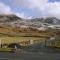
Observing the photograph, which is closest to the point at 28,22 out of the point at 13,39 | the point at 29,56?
the point at 13,39

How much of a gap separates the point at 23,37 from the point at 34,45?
732mm

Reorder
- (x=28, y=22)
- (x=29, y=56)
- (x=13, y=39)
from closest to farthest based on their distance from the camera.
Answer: (x=29, y=56)
(x=13, y=39)
(x=28, y=22)

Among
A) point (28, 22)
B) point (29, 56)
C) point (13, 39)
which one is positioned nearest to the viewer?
point (29, 56)

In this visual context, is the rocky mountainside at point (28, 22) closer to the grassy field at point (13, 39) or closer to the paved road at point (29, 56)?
the grassy field at point (13, 39)

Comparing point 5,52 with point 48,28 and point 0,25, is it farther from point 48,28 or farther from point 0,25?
point 48,28

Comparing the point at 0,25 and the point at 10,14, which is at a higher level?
the point at 10,14

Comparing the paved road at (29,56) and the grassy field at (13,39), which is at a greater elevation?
the grassy field at (13,39)

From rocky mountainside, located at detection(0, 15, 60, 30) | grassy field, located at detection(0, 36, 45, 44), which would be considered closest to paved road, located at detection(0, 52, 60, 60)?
grassy field, located at detection(0, 36, 45, 44)

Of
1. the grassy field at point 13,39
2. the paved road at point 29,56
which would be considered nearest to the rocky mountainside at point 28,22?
the grassy field at point 13,39

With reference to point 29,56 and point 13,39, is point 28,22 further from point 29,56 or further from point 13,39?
point 29,56

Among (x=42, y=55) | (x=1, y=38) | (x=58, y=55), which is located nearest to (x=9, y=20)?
(x=1, y=38)

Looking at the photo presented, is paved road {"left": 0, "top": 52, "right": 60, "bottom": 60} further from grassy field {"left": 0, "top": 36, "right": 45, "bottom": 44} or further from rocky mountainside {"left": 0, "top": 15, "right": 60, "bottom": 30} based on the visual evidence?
rocky mountainside {"left": 0, "top": 15, "right": 60, "bottom": 30}

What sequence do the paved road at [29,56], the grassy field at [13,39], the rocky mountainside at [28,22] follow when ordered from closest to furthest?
1. the paved road at [29,56]
2. the grassy field at [13,39]
3. the rocky mountainside at [28,22]

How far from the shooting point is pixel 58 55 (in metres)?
9.60
